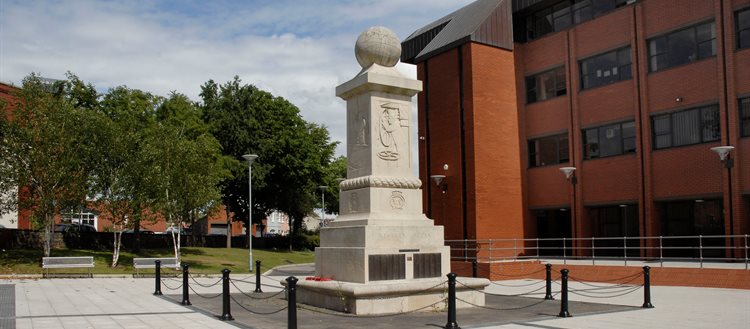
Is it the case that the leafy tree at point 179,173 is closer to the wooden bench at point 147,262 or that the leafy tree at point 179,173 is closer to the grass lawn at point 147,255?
the grass lawn at point 147,255

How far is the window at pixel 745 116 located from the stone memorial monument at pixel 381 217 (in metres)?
14.6

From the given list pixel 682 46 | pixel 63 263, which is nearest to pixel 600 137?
pixel 682 46

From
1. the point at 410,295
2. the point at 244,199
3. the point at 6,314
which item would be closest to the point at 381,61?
the point at 410,295

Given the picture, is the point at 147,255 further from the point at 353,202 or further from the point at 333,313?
the point at 333,313

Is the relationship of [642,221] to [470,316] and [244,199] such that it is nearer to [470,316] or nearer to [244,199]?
[470,316]

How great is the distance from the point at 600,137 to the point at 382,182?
58.5 feet

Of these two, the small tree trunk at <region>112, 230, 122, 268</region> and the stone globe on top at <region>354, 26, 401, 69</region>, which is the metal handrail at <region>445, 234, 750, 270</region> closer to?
the stone globe on top at <region>354, 26, 401, 69</region>

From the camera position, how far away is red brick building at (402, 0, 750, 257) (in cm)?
2517

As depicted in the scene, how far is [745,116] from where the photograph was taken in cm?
2434

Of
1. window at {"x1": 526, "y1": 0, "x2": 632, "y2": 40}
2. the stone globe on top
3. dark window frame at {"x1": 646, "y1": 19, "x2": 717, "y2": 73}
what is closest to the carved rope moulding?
the stone globe on top

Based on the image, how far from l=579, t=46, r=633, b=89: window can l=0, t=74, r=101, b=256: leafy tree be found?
22.6 m

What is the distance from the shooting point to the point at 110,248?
1602 inches

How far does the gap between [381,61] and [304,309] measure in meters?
5.91

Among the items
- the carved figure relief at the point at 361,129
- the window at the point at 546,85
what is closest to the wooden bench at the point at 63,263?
the carved figure relief at the point at 361,129
